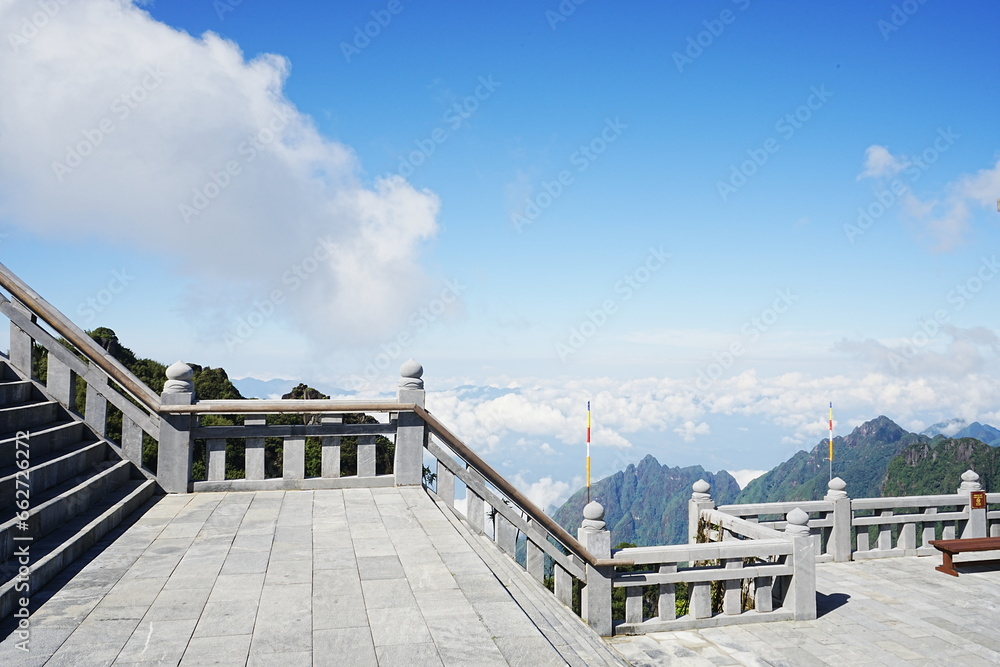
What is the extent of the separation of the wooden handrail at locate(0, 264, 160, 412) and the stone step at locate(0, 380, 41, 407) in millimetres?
722

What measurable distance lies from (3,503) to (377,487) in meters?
4.61

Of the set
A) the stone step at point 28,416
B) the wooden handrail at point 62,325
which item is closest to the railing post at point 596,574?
the wooden handrail at point 62,325

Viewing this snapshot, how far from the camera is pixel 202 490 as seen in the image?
9539 mm

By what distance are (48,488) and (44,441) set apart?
828 millimetres

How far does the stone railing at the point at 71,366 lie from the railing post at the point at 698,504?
842 cm

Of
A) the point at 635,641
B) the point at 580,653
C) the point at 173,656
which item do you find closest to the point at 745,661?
the point at 635,641

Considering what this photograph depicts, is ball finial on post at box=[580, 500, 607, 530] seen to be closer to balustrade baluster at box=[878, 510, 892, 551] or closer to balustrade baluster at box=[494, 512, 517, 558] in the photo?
balustrade baluster at box=[494, 512, 517, 558]

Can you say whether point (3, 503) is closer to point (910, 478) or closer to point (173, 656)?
point (173, 656)

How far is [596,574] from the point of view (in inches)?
354

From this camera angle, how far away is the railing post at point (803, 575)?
967 centimetres

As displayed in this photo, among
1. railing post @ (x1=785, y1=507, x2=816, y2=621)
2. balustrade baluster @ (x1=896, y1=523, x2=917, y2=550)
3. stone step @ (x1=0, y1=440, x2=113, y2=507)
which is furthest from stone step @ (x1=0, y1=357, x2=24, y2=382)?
balustrade baluster @ (x1=896, y1=523, x2=917, y2=550)

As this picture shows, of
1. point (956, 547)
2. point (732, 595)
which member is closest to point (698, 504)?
point (732, 595)

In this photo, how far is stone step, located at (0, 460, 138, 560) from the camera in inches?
231

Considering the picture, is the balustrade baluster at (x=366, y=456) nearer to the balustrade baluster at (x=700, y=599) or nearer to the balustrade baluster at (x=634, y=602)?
the balustrade baluster at (x=634, y=602)
